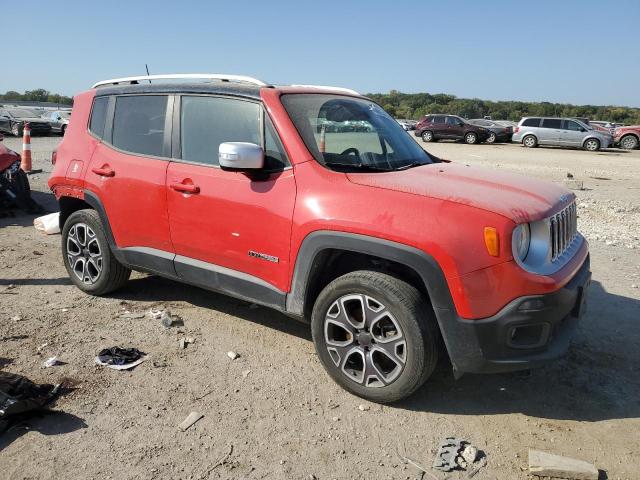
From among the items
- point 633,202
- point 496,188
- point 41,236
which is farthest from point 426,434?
point 633,202

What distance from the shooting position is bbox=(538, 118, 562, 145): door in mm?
28422

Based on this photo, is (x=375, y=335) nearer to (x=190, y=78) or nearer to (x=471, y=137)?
(x=190, y=78)

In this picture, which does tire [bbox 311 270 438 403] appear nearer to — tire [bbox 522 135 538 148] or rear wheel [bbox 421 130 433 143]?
tire [bbox 522 135 538 148]

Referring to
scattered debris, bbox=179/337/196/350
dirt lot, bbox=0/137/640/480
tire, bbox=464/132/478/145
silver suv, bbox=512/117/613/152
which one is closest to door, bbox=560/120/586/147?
silver suv, bbox=512/117/613/152

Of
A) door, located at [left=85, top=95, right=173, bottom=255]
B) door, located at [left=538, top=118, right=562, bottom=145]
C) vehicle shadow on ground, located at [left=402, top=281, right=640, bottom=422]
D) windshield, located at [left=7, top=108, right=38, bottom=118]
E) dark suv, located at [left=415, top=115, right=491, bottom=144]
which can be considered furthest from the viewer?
dark suv, located at [left=415, top=115, right=491, bottom=144]

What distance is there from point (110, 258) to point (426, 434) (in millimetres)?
3103

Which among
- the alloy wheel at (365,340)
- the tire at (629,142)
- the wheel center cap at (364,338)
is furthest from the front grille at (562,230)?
the tire at (629,142)

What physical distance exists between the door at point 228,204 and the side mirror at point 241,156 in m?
0.15

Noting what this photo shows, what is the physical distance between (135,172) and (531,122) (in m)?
29.0

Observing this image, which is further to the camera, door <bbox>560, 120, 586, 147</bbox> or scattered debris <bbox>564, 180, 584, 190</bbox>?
door <bbox>560, 120, 586, 147</bbox>

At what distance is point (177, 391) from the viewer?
335 cm

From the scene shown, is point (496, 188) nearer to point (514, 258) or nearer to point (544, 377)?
point (514, 258)

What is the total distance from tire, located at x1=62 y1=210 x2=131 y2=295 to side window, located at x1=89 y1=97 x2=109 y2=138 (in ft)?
2.35

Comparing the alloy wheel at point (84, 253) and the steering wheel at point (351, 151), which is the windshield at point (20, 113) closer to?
the alloy wheel at point (84, 253)
